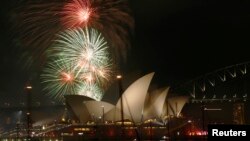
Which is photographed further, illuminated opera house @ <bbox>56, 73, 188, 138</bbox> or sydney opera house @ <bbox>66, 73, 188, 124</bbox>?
illuminated opera house @ <bbox>56, 73, 188, 138</bbox>

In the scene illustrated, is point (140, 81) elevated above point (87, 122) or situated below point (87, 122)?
above

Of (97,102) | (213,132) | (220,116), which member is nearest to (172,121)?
(97,102)

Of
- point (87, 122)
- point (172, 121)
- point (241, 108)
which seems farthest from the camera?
point (241, 108)

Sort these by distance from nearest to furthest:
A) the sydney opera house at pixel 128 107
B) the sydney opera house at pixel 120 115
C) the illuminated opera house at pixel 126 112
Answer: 1. the sydney opera house at pixel 128 107
2. the sydney opera house at pixel 120 115
3. the illuminated opera house at pixel 126 112

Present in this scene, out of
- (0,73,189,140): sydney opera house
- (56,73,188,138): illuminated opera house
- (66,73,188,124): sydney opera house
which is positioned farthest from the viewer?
(56,73,188,138): illuminated opera house

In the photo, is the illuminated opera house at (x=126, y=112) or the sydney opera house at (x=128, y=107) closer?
the sydney opera house at (x=128, y=107)

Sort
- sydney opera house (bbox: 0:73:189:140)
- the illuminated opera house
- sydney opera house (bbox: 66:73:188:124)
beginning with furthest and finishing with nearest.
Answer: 1. the illuminated opera house
2. sydney opera house (bbox: 0:73:189:140)
3. sydney opera house (bbox: 66:73:188:124)

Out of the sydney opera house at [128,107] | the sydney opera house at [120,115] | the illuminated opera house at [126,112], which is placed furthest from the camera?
the illuminated opera house at [126,112]

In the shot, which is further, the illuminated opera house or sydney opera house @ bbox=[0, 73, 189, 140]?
the illuminated opera house

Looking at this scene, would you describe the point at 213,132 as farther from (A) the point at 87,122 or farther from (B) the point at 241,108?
(B) the point at 241,108

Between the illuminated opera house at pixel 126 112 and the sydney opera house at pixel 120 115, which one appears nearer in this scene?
the sydney opera house at pixel 120 115

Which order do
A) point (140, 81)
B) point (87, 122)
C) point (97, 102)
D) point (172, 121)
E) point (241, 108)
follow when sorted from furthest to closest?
point (241, 108)
point (172, 121)
point (87, 122)
point (97, 102)
point (140, 81)
